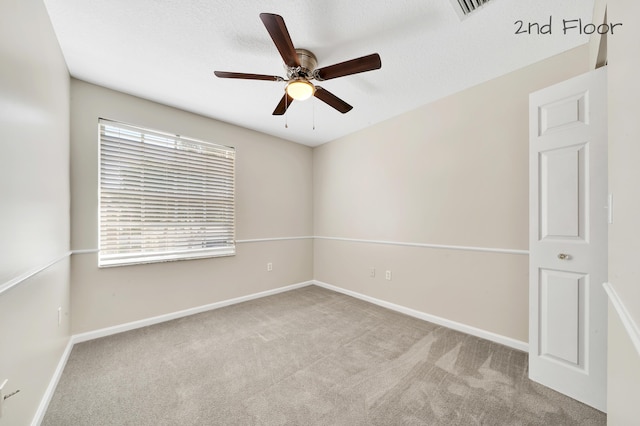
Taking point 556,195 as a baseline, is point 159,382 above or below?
below

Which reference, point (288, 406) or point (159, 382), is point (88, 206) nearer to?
point (159, 382)

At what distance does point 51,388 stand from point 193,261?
5.03 feet

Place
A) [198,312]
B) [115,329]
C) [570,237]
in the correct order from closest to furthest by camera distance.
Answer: [570,237] → [115,329] → [198,312]

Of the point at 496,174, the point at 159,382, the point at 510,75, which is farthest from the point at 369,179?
the point at 159,382

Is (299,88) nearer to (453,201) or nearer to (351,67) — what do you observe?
(351,67)

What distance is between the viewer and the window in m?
2.48

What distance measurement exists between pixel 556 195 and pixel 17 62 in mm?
3263

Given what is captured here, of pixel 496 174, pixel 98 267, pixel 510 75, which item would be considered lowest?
pixel 98 267

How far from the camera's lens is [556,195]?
165 cm

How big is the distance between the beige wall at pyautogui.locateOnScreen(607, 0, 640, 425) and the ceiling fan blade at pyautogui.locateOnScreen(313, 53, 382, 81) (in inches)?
40.7

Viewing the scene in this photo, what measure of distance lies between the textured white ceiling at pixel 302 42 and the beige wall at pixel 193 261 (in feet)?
1.01

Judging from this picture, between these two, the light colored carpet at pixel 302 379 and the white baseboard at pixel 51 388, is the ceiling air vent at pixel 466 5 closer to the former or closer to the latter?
the light colored carpet at pixel 302 379

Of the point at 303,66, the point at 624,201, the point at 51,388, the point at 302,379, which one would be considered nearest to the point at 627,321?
the point at 624,201

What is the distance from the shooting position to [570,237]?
1.59m
